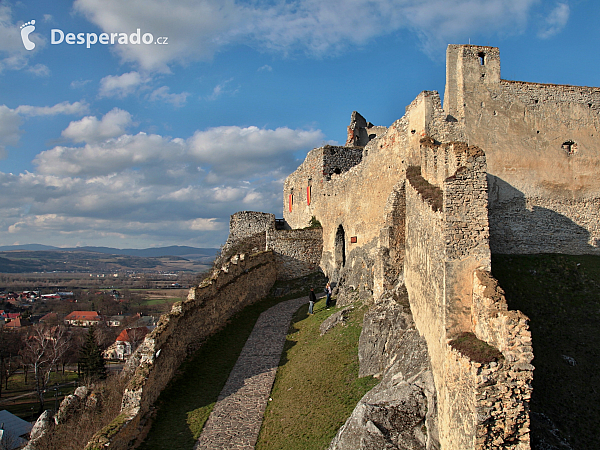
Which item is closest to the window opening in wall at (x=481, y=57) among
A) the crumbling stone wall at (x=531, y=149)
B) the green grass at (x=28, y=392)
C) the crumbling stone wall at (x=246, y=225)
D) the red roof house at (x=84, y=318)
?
the crumbling stone wall at (x=531, y=149)

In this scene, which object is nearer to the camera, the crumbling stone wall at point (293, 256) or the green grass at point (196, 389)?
the green grass at point (196, 389)

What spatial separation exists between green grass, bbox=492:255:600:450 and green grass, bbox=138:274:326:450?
30.7 feet

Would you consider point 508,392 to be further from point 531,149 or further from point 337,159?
point 337,159

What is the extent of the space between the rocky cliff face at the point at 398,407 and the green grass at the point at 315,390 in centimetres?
79

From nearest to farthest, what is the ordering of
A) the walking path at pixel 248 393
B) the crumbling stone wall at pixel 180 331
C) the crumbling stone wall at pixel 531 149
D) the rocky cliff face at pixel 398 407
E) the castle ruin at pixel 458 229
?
the castle ruin at pixel 458 229 → the rocky cliff face at pixel 398 407 → the walking path at pixel 248 393 → the crumbling stone wall at pixel 180 331 → the crumbling stone wall at pixel 531 149

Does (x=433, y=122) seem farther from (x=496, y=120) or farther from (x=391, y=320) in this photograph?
(x=391, y=320)

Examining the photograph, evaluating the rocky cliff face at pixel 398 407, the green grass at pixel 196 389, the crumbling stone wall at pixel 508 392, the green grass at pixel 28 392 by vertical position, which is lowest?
the green grass at pixel 28 392

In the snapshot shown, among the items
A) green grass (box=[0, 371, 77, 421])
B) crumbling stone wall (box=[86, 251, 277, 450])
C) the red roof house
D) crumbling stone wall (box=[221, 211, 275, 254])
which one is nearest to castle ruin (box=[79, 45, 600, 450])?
crumbling stone wall (box=[86, 251, 277, 450])

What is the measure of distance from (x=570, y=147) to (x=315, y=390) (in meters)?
13.3

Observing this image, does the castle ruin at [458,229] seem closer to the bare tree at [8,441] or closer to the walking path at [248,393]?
the walking path at [248,393]

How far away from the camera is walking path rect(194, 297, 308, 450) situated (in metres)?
11.9

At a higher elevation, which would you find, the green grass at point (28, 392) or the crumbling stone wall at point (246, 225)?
the crumbling stone wall at point (246, 225)

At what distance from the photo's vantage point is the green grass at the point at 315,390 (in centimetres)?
1115

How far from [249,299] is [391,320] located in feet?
39.5
